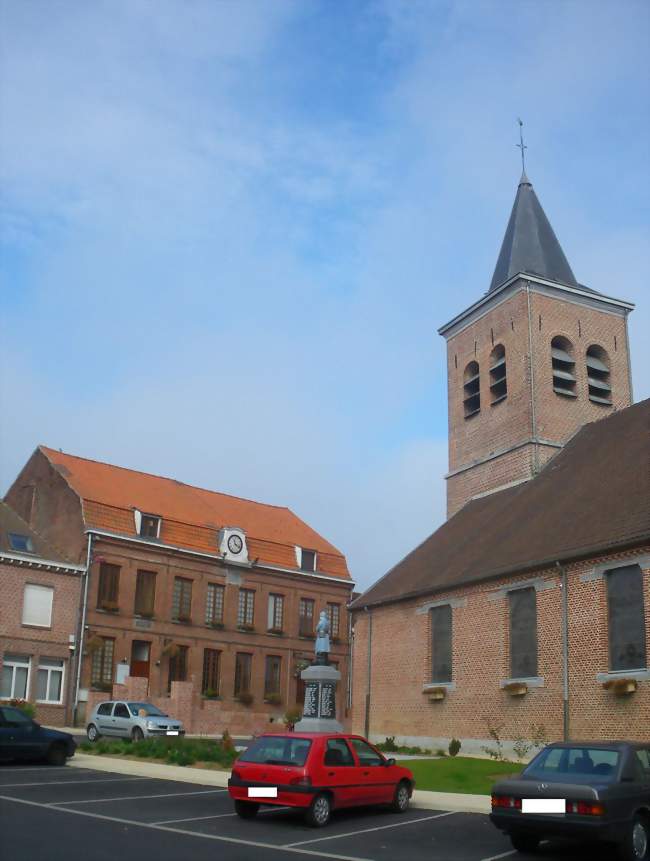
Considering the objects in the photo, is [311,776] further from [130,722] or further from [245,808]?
[130,722]

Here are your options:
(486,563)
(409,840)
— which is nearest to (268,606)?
(486,563)

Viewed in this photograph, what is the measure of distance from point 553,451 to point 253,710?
18.8 metres

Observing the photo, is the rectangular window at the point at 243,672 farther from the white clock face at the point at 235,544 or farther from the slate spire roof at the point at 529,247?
the slate spire roof at the point at 529,247

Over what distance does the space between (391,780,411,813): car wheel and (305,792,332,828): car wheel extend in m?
1.62

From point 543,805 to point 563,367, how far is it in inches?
950

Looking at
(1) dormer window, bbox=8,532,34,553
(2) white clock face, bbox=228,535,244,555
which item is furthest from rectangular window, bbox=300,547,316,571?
(1) dormer window, bbox=8,532,34,553

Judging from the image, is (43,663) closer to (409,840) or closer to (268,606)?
(268,606)

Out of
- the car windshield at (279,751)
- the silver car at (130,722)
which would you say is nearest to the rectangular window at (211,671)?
the silver car at (130,722)

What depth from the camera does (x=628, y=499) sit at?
22016mm

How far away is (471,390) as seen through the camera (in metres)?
35.2

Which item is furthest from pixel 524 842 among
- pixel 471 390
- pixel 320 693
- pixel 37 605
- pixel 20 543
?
pixel 20 543

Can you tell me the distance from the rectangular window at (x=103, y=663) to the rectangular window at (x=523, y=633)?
61.4 ft

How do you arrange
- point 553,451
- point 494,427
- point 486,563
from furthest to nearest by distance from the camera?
1. point 494,427
2. point 553,451
3. point 486,563

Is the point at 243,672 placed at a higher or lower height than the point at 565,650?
lower
